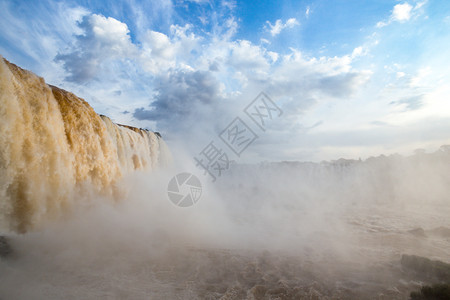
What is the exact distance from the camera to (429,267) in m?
5.48

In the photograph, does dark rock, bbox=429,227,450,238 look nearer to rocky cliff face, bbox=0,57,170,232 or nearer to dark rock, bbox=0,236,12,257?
rocky cliff face, bbox=0,57,170,232

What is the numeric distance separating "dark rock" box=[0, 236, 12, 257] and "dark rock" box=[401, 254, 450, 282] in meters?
10.4

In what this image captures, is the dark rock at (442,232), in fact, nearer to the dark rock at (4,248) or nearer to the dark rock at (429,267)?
the dark rock at (429,267)

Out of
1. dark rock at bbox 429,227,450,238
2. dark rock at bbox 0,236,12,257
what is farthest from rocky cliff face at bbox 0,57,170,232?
dark rock at bbox 429,227,450,238

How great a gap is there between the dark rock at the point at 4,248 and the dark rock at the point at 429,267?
10382mm

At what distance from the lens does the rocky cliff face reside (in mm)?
5371

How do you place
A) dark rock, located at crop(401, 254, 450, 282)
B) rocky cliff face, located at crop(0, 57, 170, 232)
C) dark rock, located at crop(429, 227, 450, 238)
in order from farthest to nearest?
dark rock, located at crop(429, 227, 450, 238) → rocky cliff face, located at crop(0, 57, 170, 232) → dark rock, located at crop(401, 254, 450, 282)

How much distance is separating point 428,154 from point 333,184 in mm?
12048

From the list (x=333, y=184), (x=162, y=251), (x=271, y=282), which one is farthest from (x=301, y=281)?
(x=333, y=184)

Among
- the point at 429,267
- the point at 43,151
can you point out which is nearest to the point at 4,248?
the point at 43,151

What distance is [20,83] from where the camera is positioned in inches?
237

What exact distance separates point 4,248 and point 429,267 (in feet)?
35.1

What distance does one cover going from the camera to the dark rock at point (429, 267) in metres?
5.22

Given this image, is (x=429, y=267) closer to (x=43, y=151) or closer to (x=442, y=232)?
(x=442, y=232)
